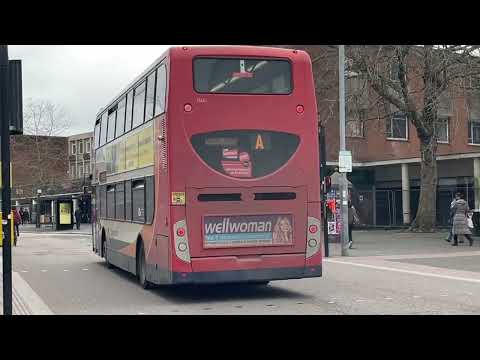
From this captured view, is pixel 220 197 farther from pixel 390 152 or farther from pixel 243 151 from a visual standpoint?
pixel 390 152

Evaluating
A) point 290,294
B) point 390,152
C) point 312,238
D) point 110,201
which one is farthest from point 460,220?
point 390,152

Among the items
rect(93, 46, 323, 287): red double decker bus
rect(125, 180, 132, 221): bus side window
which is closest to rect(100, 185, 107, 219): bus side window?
rect(125, 180, 132, 221): bus side window

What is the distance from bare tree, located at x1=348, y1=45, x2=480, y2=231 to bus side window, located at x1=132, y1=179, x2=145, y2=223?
51.0ft

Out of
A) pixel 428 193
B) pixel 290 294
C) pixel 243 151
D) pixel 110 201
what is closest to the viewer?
pixel 243 151

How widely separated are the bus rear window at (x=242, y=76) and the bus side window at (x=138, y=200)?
8.16 ft

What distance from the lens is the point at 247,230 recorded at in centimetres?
1148

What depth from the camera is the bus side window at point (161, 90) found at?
38.0ft

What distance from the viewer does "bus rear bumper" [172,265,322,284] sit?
11086 mm

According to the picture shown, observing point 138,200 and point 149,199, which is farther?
point 138,200

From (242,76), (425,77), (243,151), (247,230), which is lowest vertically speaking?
(247,230)

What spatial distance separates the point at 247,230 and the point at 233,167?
1.02m

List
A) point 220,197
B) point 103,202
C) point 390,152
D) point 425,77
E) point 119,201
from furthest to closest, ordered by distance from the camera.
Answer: point 390,152, point 425,77, point 103,202, point 119,201, point 220,197

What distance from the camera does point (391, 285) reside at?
1379 cm

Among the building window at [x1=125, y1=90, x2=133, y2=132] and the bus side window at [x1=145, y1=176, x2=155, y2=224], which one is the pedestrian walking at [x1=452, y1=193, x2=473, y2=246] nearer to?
the building window at [x1=125, y1=90, x2=133, y2=132]
